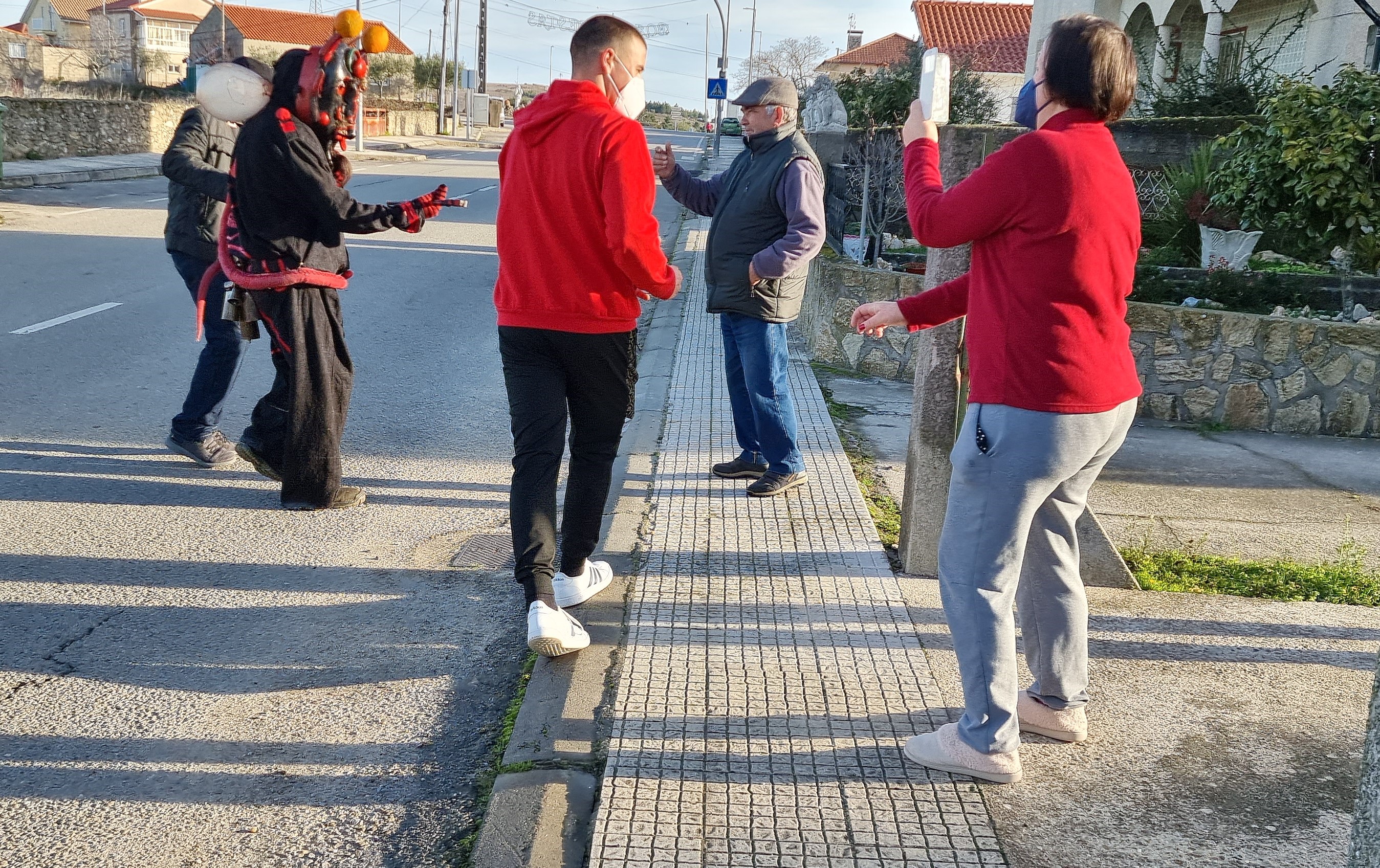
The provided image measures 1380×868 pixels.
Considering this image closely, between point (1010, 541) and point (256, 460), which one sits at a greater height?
point (1010, 541)

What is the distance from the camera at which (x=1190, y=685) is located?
12.2 feet

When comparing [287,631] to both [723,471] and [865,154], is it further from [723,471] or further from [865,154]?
[865,154]

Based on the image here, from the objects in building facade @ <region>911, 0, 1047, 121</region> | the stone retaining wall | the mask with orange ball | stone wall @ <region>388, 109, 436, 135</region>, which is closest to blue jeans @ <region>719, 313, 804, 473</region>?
the mask with orange ball

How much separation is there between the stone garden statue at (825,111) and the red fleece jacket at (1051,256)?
35.9 feet

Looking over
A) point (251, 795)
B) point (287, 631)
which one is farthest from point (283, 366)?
point (251, 795)

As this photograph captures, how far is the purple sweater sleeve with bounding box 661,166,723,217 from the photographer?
19.1 feet

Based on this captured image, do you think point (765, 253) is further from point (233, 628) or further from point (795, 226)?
point (233, 628)

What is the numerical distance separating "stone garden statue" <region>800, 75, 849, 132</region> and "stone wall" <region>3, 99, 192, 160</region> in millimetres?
17477

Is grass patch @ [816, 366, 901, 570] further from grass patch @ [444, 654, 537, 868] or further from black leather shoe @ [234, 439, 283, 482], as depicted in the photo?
black leather shoe @ [234, 439, 283, 482]

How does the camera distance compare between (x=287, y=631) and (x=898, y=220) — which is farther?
(x=898, y=220)

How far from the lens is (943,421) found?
4.42 m

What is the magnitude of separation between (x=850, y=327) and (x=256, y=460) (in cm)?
454

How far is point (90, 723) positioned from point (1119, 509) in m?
4.40

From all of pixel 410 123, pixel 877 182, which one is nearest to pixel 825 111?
pixel 877 182
